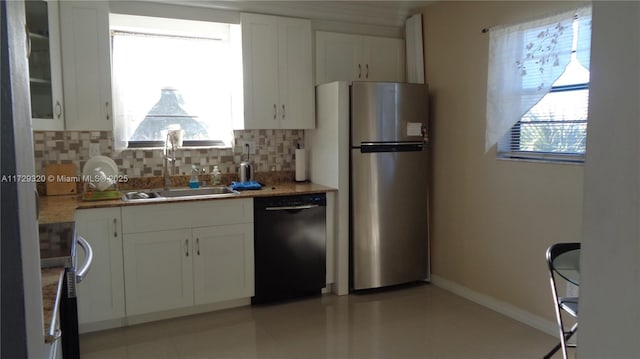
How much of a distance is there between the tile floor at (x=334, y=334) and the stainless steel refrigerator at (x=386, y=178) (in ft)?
1.07

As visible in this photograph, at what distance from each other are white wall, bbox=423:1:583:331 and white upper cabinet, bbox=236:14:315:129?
1052 millimetres

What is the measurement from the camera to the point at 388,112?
3789mm

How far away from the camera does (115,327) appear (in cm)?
323

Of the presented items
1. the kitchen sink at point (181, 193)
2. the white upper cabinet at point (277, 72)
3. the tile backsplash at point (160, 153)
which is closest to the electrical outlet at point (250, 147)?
the tile backsplash at point (160, 153)

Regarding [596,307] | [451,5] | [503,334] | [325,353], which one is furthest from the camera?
[451,5]

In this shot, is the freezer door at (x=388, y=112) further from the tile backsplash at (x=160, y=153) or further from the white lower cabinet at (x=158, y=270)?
the white lower cabinet at (x=158, y=270)

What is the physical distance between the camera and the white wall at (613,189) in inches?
23.0

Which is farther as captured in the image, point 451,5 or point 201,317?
point 451,5

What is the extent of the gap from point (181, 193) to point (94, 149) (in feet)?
2.27

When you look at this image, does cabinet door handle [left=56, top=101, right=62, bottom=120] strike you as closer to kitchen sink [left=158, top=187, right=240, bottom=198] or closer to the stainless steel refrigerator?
kitchen sink [left=158, top=187, right=240, bottom=198]

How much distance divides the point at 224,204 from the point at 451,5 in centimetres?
233

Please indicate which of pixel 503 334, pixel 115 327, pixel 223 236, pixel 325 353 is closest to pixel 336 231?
pixel 223 236

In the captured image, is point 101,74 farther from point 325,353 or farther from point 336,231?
point 325,353

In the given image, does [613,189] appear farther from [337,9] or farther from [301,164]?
[337,9]
